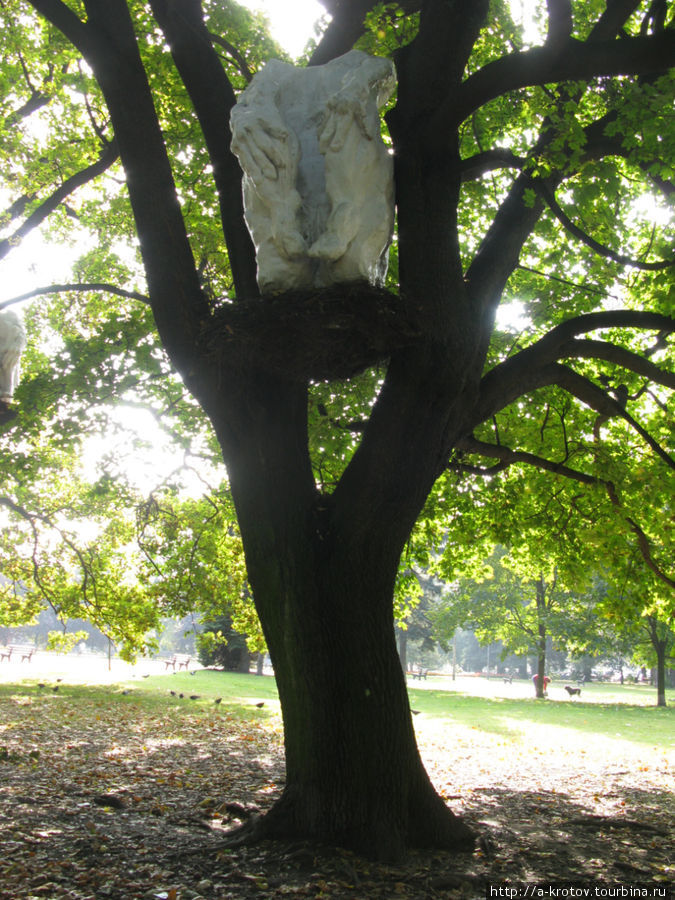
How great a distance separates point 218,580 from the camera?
48.3 ft

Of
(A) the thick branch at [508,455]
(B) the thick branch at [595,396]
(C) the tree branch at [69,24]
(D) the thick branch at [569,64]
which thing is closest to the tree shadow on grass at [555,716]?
(A) the thick branch at [508,455]

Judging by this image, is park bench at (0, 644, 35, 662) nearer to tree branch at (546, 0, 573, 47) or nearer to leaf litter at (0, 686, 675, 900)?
leaf litter at (0, 686, 675, 900)

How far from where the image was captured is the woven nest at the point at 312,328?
420cm

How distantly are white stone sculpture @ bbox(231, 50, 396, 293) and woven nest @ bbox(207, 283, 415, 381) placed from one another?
12.7 inches

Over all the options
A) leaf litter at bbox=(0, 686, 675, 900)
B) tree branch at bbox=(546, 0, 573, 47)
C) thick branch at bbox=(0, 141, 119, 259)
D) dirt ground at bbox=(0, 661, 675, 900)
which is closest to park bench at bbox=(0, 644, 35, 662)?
dirt ground at bbox=(0, 661, 675, 900)

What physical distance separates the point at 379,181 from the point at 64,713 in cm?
1356

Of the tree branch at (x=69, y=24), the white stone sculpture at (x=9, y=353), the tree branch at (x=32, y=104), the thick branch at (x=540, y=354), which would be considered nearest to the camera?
the tree branch at (x=69, y=24)

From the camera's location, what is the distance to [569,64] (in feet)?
15.6

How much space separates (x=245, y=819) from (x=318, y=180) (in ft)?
16.9

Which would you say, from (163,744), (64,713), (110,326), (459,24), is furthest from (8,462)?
(459,24)

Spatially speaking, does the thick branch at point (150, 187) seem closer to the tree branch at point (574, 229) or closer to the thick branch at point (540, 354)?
the thick branch at point (540, 354)

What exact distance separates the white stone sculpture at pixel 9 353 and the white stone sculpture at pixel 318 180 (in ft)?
17.9

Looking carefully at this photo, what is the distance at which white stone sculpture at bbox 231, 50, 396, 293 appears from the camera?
4547mm

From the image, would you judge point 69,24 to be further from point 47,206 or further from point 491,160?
point 491,160
